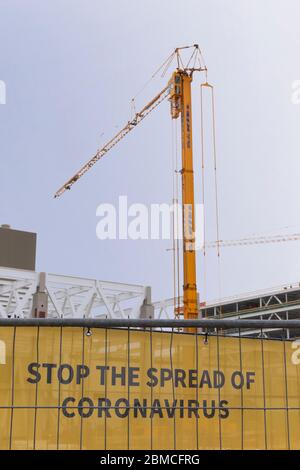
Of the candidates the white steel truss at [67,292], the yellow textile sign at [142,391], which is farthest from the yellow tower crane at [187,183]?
the yellow textile sign at [142,391]

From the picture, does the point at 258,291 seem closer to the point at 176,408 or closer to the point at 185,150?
the point at 185,150

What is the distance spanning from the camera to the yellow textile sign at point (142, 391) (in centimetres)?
570

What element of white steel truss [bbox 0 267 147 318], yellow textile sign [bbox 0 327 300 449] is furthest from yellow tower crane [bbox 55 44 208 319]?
yellow textile sign [bbox 0 327 300 449]

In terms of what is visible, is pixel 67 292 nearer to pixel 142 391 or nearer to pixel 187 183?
pixel 187 183

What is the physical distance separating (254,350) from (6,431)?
2.68m

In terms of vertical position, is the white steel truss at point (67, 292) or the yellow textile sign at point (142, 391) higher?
the white steel truss at point (67, 292)

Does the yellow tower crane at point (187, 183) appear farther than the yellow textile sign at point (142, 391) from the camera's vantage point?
Yes

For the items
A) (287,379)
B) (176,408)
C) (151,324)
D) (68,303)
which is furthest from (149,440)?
(68,303)

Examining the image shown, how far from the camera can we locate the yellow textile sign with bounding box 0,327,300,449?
5695 mm

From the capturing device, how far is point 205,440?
6.07m

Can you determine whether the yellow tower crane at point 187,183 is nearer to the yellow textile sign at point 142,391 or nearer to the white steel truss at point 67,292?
the white steel truss at point 67,292

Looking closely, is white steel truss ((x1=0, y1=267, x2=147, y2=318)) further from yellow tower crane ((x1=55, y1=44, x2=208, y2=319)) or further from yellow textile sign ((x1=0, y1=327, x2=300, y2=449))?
yellow textile sign ((x1=0, y1=327, x2=300, y2=449))

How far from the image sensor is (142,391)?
602 centimetres

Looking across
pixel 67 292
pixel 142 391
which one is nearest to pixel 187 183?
pixel 67 292
